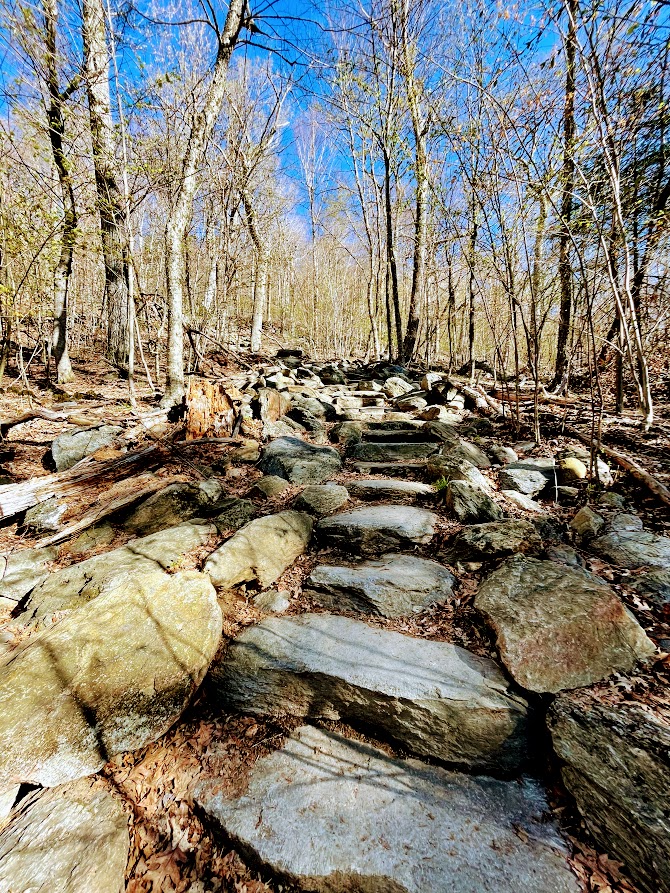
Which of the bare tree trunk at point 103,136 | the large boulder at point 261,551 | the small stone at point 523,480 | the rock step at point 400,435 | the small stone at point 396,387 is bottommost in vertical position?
the large boulder at point 261,551

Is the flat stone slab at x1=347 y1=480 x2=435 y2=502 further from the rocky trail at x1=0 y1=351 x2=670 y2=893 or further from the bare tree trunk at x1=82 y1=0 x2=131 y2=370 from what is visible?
the bare tree trunk at x1=82 y1=0 x2=131 y2=370

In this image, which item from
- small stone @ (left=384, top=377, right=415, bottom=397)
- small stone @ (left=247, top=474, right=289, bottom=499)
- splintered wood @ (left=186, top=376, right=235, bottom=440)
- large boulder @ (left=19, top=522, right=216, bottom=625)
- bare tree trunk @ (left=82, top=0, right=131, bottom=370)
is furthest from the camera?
small stone @ (left=384, top=377, right=415, bottom=397)

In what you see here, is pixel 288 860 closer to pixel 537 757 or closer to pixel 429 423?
pixel 537 757

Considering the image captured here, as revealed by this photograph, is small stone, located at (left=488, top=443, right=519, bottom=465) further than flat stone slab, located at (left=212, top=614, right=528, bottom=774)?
Yes

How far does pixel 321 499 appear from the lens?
3.84 meters

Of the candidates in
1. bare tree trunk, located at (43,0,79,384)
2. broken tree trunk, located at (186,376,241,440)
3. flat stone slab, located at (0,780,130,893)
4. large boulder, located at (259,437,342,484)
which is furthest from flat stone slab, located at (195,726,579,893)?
bare tree trunk, located at (43,0,79,384)

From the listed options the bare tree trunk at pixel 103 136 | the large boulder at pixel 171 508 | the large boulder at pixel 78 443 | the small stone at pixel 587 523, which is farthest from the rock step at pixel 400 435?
the bare tree trunk at pixel 103 136

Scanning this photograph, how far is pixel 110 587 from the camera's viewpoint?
265 centimetres

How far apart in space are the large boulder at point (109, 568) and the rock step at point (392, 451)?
2.38m

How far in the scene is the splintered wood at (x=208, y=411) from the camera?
5332 millimetres

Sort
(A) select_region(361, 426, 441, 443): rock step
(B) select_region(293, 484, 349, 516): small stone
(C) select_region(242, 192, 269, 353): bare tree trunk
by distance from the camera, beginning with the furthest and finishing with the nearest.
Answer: (C) select_region(242, 192, 269, 353): bare tree trunk, (A) select_region(361, 426, 441, 443): rock step, (B) select_region(293, 484, 349, 516): small stone

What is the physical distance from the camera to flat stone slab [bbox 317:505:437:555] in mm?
3201

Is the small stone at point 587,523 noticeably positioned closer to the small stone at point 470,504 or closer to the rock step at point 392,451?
the small stone at point 470,504

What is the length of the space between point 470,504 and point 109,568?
3.18m
